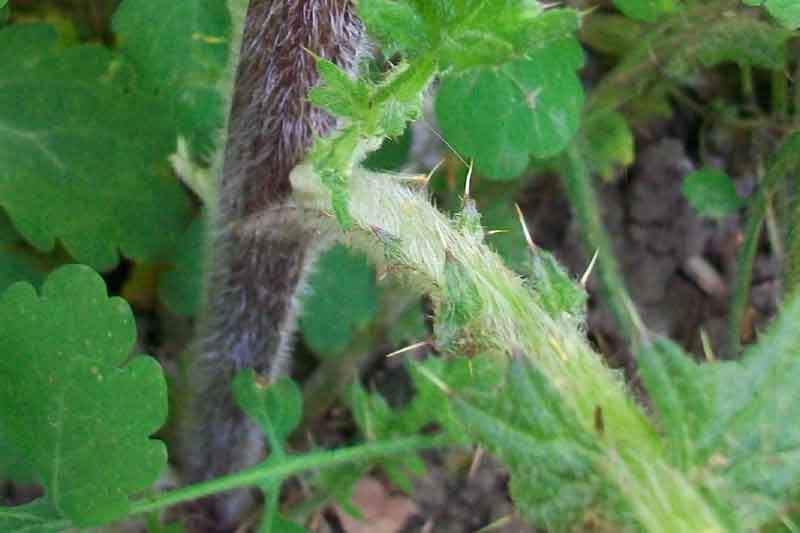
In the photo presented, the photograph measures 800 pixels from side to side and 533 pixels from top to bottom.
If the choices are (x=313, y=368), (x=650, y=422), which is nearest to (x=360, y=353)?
(x=313, y=368)

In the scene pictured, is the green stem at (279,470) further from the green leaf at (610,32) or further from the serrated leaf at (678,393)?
the green leaf at (610,32)

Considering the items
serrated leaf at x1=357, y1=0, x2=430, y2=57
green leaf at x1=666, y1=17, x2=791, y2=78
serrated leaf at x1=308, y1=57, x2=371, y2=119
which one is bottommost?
green leaf at x1=666, y1=17, x2=791, y2=78

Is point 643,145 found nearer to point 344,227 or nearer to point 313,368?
point 313,368

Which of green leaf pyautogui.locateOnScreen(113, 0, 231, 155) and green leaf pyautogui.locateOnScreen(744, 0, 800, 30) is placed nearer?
green leaf pyautogui.locateOnScreen(744, 0, 800, 30)

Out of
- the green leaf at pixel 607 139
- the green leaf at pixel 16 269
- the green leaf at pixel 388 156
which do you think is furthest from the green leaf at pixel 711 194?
the green leaf at pixel 16 269

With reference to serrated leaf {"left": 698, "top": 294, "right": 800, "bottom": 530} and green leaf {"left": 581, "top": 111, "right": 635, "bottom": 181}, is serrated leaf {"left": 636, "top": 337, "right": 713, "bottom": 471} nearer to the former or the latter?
serrated leaf {"left": 698, "top": 294, "right": 800, "bottom": 530}

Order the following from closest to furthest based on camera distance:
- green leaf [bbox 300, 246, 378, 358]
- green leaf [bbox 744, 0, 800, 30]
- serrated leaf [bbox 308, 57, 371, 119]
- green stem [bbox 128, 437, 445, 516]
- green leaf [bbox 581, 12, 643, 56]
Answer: serrated leaf [bbox 308, 57, 371, 119] < green leaf [bbox 744, 0, 800, 30] < green stem [bbox 128, 437, 445, 516] < green leaf [bbox 300, 246, 378, 358] < green leaf [bbox 581, 12, 643, 56]

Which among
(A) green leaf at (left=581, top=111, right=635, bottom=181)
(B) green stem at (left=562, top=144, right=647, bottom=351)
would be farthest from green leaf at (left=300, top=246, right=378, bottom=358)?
(A) green leaf at (left=581, top=111, right=635, bottom=181)
